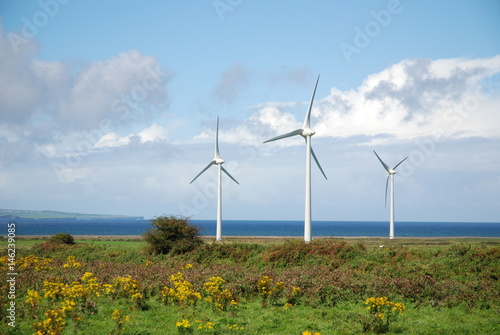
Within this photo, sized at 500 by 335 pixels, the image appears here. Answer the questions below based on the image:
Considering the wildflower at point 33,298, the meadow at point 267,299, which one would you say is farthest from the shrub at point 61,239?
the wildflower at point 33,298

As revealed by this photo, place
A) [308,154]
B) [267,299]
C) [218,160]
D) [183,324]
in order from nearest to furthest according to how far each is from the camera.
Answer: [183,324]
[267,299]
[308,154]
[218,160]

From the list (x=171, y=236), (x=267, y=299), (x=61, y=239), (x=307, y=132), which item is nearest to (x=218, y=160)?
(x=307, y=132)

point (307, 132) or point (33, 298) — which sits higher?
point (307, 132)

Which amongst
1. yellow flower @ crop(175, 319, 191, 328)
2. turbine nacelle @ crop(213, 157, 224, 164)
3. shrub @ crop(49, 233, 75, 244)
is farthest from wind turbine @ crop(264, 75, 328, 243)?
yellow flower @ crop(175, 319, 191, 328)

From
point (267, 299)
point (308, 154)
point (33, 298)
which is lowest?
point (267, 299)

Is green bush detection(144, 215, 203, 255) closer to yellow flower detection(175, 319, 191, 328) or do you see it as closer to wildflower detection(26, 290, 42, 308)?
wildflower detection(26, 290, 42, 308)

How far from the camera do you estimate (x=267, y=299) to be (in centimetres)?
2088

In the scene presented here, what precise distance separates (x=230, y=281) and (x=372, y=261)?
12270 mm

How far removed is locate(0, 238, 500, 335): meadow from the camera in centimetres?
1675

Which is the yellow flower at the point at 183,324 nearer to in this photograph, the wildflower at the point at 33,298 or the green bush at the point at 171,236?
the wildflower at the point at 33,298

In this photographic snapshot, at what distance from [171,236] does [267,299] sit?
21.3 m

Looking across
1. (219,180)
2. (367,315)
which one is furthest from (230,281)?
(219,180)

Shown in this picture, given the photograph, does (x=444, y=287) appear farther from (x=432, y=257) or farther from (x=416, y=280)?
(x=432, y=257)

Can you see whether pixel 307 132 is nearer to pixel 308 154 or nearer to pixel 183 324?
pixel 308 154
